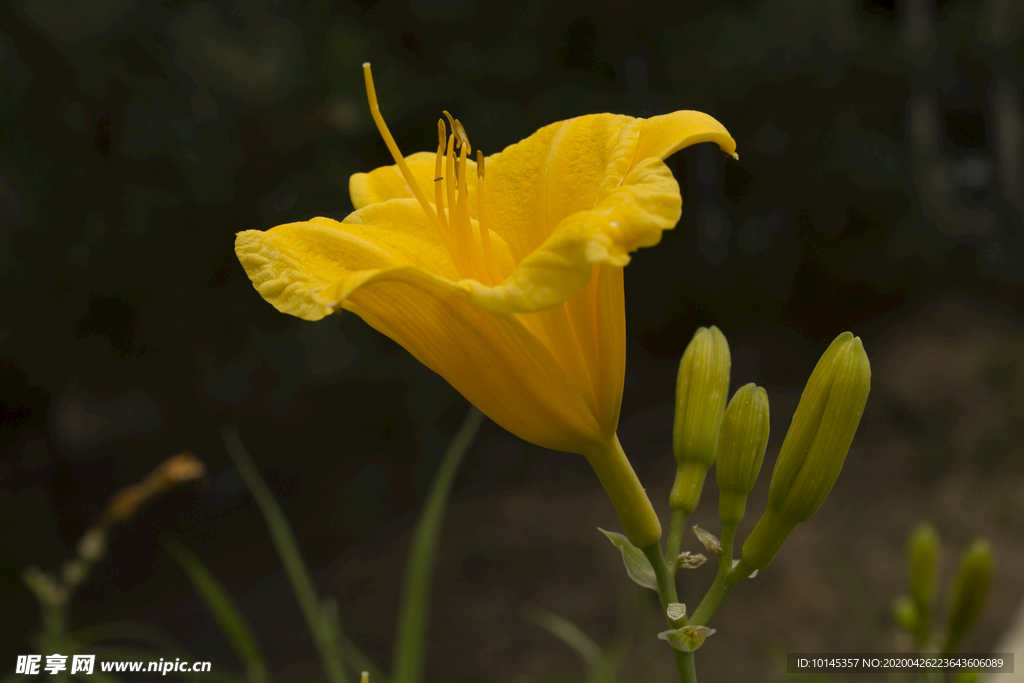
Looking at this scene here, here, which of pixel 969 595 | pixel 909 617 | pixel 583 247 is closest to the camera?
pixel 583 247

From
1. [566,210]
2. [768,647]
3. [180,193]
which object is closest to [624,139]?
[566,210]

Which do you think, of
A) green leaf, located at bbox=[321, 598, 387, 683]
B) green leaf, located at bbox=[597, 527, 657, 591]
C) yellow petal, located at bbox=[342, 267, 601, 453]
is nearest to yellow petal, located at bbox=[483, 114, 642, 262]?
yellow petal, located at bbox=[342, 267, 601, 453]

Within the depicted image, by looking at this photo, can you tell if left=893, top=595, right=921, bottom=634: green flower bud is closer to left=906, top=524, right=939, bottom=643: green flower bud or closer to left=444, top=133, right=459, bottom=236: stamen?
left=906, top=524, right=939, bottom=643: green flower bud

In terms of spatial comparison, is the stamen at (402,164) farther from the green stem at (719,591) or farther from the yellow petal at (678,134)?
the green stem at (719,591)

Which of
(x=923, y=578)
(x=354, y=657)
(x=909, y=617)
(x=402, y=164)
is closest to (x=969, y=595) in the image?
(x=923, y=578)

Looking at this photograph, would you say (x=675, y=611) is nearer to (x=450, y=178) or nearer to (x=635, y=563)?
(x=635, y=563)

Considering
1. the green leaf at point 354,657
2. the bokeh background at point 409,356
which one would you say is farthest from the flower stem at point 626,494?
the bokeh background at point 409,356
